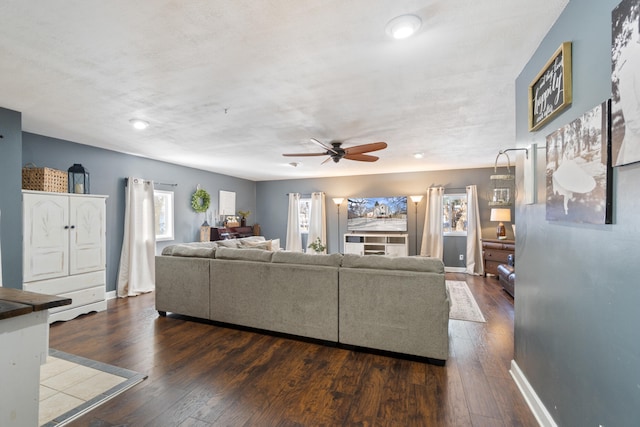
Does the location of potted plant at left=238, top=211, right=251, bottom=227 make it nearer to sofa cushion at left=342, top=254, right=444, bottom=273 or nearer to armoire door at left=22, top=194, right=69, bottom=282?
armoire door at left=22, top=194, right=69, bottom=282

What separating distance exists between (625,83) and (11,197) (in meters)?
4.98

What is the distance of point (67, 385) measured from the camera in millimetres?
2191

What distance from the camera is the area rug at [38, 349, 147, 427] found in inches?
74.6

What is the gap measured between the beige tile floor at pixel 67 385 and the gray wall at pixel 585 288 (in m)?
3.04

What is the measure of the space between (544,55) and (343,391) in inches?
106

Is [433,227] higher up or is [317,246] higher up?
[433,227]

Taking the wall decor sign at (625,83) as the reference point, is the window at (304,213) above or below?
below

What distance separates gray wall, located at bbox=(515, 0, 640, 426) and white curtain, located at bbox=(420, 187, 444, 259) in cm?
487

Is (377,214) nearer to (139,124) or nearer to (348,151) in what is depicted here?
(348,151)

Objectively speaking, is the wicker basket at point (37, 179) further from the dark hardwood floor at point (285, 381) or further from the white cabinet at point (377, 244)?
the white cabinet at point (377, 244)

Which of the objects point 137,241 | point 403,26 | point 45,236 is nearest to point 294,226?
point 137,241

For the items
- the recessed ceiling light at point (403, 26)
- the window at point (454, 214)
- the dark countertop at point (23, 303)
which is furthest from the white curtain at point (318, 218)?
the dark countertop at point (23, 303)

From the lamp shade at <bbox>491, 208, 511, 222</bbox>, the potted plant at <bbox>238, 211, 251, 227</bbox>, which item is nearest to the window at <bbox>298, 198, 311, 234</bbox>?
the potted plant at <bbox>238, 211, 251, 227</bbox>

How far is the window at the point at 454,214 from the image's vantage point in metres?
6.75
